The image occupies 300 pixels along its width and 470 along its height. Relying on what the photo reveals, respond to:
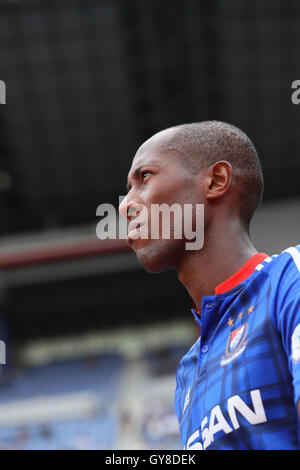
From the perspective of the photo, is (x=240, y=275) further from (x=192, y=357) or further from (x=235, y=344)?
(x=192, y=357)

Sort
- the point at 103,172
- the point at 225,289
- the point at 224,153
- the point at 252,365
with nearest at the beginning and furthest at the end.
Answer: the point at 252,365, the point at 225,289, the point at 224,153, the point at 103,172

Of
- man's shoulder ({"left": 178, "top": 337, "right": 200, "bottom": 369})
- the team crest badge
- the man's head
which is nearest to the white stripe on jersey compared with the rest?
the team crest badge

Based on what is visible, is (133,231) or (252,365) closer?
(252,365)

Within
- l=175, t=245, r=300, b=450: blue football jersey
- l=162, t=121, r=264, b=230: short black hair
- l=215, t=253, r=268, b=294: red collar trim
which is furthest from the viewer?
l=162, t=121, r=264, b=230: short black hair

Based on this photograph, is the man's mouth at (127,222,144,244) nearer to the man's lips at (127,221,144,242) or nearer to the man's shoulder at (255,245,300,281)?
the man's lips at (127,221,144,242)

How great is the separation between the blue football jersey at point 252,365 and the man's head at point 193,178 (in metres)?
0.16

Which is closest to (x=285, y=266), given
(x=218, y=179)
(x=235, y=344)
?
(x=235, y=344)

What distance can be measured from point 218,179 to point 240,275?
0.24 m

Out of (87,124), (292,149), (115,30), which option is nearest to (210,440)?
(115,30)

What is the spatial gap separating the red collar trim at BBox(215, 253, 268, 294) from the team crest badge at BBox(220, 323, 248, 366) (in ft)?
0.37

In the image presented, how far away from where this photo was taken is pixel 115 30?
10.2 meters

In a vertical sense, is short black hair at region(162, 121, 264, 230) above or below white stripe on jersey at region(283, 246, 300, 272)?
above

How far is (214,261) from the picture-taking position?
45.9 inches

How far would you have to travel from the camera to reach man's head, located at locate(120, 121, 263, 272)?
118 centimetres
